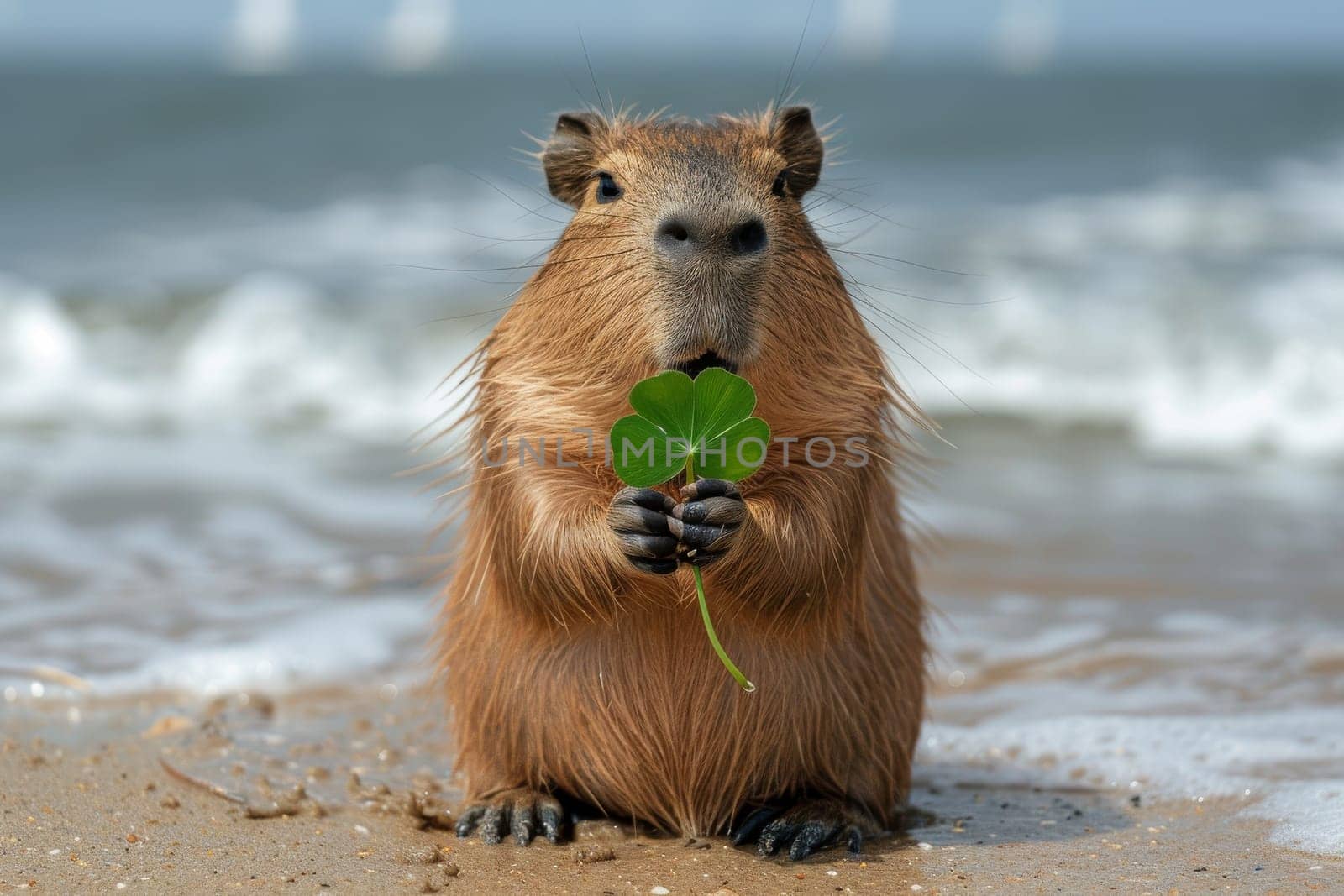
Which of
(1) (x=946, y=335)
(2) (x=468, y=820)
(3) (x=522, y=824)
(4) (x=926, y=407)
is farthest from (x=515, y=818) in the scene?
(1) (x=946, y=335)

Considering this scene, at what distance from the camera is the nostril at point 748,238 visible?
3.37 meters

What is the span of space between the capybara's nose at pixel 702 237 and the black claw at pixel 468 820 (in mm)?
1523

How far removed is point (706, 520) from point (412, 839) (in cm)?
121

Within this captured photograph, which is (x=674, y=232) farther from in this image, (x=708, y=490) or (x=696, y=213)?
(x=708, y=490)

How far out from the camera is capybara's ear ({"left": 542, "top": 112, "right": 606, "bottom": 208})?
404 cm

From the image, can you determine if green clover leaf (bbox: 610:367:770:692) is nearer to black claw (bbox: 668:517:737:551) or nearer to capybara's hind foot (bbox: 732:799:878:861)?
black claw (bbox: 668:517:737:551)

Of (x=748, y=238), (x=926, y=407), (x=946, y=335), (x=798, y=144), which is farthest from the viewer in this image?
(x=946, y=335)

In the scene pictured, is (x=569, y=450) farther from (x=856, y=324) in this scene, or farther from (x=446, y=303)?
(x=446, y=303)

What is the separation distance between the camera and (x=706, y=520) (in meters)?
3.32

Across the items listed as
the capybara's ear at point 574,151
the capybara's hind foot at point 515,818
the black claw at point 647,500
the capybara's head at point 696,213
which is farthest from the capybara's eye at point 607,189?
the capybara's hind foot at point 515,818

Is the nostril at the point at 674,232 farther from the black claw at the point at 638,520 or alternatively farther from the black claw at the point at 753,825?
the black claw at the point at 753,825

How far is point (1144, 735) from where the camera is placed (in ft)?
15.7

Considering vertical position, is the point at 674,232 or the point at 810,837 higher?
the point at 674,232

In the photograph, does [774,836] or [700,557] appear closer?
[700,557]
